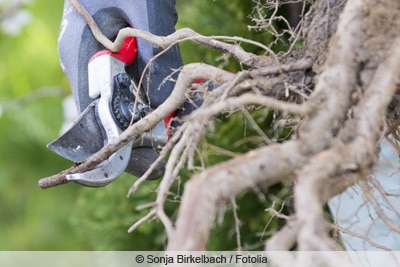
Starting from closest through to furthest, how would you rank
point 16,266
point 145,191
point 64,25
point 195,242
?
point 195,242 → point 64,25 → point 145,191 → point 16,266

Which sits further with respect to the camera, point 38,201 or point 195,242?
point 38,201

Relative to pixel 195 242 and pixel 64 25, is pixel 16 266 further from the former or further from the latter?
pixel 195 242

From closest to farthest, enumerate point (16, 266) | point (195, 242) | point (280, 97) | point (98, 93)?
point (195, 242) < point (280, 97) < point (98, 93) < point (16, 266)

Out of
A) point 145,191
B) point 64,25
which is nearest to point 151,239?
point 145,191

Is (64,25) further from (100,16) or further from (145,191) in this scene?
(145,191)

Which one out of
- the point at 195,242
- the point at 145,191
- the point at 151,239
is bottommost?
the point at 151,239

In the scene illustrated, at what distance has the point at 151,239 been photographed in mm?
1634

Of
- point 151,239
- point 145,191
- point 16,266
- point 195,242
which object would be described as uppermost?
point 195,242

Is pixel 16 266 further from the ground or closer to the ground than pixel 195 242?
closer to the ground

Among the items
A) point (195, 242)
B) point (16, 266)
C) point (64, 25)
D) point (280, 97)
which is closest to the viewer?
point (195, 242)

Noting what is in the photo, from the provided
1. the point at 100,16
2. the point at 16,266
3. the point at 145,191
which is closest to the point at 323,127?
the point at 100,16

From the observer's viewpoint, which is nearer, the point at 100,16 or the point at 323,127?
the point at 323,127

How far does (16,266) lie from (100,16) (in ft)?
4.89

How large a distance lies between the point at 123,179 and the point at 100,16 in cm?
65
